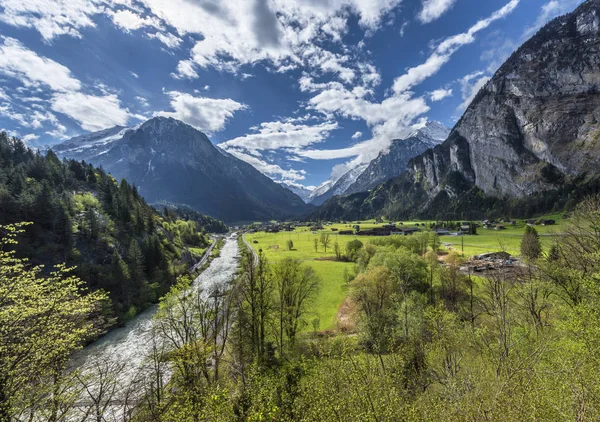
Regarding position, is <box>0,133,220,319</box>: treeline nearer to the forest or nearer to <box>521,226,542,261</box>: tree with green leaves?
the forest

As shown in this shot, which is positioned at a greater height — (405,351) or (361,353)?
(361,353)

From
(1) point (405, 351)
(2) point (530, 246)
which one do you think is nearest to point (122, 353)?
(1) point (405, 351)

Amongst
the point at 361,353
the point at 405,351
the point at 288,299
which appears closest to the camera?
the point at 361,353

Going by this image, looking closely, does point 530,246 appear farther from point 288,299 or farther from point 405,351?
point 288,299

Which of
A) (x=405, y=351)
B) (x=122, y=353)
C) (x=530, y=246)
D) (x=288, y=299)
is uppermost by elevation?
(x=530, y=246)

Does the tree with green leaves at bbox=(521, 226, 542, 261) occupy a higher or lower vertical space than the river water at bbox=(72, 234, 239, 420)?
higher

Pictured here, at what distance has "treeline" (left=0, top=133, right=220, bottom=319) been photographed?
52.9 meters

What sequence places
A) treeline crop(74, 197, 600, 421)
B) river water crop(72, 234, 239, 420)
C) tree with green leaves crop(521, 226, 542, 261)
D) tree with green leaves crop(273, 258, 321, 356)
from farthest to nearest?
tree with green leaves crop(521, 226, 542, 261) → tree with green leaves crop(273, 258, 321, 356) → river water crop(72, 234, 239, 420) → treeline crop(74, 197, 600, 421)

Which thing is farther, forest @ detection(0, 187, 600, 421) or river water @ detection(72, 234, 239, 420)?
river water @ detection(72, 234, 239, 420)

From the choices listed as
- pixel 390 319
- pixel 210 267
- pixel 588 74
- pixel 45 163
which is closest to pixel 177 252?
pixel 210 267

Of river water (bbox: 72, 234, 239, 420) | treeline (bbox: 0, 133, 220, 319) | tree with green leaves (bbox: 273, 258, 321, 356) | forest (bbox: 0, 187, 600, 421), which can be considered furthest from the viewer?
treeline (bbox: 0, 133, 220, 319)

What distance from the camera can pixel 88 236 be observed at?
60.8 meters

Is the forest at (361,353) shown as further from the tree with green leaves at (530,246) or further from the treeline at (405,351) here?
the tree with green leaves at (530,246)

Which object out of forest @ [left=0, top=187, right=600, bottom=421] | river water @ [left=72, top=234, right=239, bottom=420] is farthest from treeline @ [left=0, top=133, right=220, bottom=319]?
forest @ [left=0, top=187, right=600, bottom=421]
